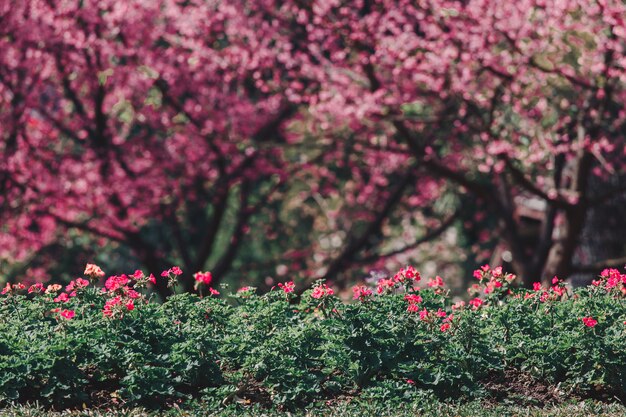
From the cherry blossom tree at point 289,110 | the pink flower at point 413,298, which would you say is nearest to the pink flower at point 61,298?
the pink flower at point 413,298

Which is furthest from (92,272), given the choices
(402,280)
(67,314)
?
(402,280)

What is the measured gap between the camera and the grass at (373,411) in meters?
5.97

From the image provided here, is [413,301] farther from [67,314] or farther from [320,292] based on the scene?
[67,314]

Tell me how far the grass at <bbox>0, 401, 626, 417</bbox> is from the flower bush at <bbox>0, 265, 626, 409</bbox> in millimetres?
115

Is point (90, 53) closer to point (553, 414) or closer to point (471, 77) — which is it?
point (471, 77)

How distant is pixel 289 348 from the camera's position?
649cm

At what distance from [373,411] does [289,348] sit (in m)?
0.77

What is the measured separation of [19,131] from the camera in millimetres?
13578

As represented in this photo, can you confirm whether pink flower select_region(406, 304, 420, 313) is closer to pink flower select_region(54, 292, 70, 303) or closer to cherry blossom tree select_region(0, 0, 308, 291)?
pink flower select_region(54, 292, 70, 303)

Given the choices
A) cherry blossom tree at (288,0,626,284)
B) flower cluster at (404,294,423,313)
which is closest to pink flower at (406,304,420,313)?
flower cluster at (404,294,423,313)

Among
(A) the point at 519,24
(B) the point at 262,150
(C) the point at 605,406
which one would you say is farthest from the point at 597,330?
(B) the point at 262,150

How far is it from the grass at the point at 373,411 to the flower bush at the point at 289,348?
0.12 meters

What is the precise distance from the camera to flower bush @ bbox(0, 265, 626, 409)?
6.27m

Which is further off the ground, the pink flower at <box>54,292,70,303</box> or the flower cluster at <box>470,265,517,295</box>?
the flower cluster at <box>470,265,517,295</box>
